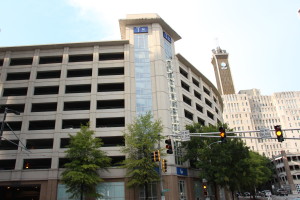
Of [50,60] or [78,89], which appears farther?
[50,60]

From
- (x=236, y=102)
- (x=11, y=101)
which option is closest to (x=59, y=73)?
(x=11, y=101)

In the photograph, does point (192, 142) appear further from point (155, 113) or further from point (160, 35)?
point (160, 35)

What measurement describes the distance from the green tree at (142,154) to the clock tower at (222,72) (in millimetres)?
139273

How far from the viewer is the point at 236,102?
142 metres

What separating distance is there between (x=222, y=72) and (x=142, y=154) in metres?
153

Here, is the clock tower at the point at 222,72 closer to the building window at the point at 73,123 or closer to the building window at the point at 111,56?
the building window at the point at 111,56

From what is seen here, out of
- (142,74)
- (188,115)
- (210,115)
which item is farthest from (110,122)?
(210,115)

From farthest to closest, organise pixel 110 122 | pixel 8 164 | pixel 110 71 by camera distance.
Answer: pixel 110 71
pixel 110 122
pixel 8 164

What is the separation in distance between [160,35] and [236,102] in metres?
106

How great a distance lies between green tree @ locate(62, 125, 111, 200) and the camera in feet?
103

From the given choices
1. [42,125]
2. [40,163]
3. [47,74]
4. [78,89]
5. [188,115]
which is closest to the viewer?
[40,163]

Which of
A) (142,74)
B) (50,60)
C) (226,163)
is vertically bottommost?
(226,163)

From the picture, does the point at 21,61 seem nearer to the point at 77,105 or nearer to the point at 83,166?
the point at 77,105

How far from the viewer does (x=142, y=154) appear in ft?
114
